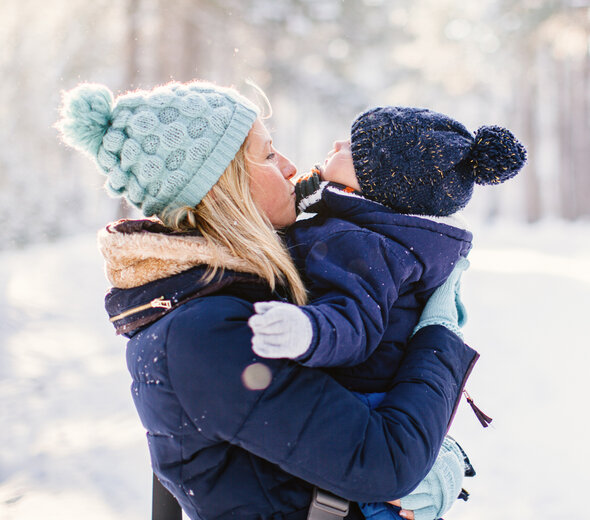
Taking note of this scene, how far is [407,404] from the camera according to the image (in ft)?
4.25

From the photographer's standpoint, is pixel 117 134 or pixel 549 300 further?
pixel 549 300

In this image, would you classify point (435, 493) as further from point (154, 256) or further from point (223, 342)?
point (154, 256)

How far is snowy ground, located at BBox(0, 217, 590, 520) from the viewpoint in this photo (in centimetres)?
328

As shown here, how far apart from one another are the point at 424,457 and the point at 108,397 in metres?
4.21

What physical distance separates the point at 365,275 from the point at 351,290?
0.29 ft

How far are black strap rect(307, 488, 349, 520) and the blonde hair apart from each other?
20.5 inches

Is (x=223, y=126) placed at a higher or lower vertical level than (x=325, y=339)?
higher

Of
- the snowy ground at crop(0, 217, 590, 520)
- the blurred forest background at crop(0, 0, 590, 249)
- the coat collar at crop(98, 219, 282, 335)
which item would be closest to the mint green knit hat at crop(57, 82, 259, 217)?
the coat collar at crop(98, 219, 282, 335)

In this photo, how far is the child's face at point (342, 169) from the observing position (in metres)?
1.75

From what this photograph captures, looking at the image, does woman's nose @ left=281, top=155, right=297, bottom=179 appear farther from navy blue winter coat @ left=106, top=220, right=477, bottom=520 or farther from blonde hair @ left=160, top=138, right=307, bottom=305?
navy blue winter coat @ left=106, top=220, right=477, bottom=520

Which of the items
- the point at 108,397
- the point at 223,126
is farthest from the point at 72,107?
the point at 108,397

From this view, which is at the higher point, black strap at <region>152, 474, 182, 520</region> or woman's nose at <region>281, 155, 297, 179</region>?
woman's nose at <region>281, 155, 297, 179</region>

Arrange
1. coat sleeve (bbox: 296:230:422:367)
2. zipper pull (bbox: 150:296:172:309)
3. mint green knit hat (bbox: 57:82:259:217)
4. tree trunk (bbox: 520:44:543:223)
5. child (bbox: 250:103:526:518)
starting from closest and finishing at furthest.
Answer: coat sleeve (bbox: 296:230:422:367) < zipper pull (bbox: 150:296:172:309) < child (bbox: 250:103:526:518) < mint green knit hat (bbox: 57:82:259:217) < tree trunk (bbox: 520:44:543:223)

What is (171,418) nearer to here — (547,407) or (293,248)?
(293,248)
